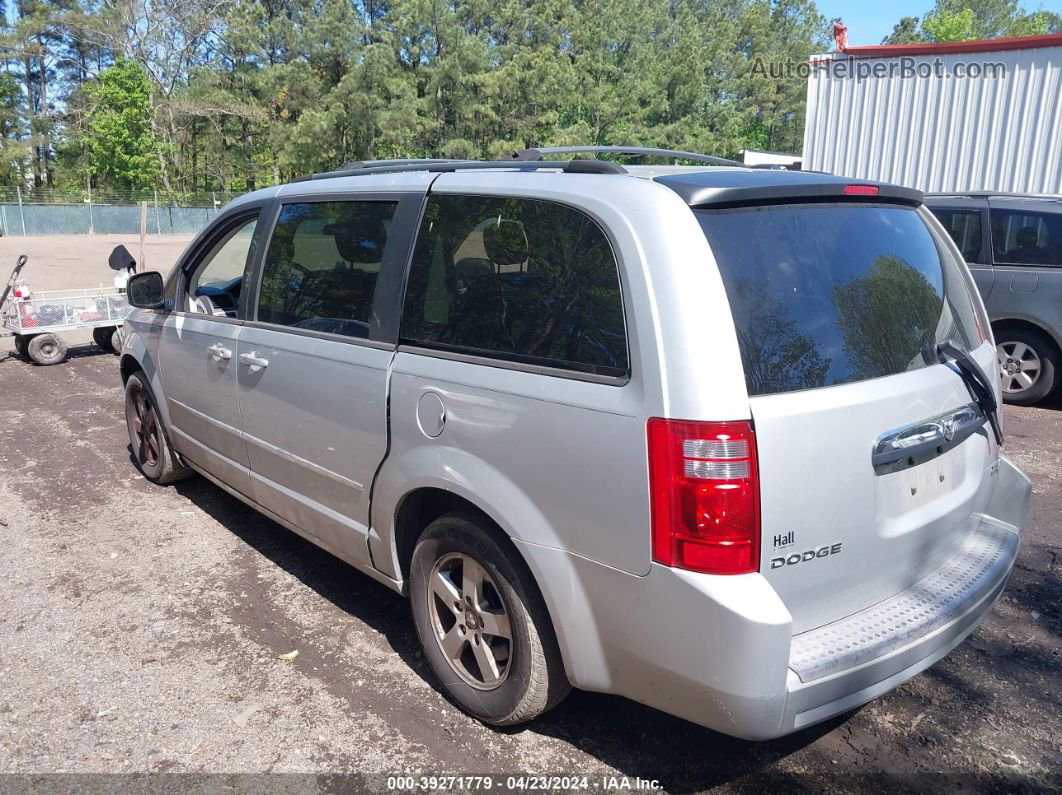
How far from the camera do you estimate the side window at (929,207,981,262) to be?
7566 mm

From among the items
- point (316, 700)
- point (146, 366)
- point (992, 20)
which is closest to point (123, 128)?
point (146, 366)

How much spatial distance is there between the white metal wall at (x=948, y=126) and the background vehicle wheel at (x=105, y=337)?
10891 mm

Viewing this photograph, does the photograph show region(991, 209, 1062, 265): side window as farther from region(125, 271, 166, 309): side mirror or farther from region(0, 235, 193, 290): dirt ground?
region(0, 235, 193, 290): dirt ground

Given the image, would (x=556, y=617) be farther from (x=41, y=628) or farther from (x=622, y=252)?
(x=41, y=628)

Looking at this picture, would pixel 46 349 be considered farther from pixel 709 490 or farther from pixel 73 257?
pixel 73 257

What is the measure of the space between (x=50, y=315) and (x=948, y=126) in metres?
12.7

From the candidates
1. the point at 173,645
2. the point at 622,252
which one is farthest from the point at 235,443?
the point at 622,252

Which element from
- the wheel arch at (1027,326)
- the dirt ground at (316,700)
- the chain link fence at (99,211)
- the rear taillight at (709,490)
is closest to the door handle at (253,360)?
the dirt ground at (316,700)

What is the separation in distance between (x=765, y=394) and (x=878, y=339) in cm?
59

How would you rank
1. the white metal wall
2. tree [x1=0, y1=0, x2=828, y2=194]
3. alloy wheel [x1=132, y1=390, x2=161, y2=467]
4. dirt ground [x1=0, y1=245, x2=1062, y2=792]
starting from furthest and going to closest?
1. tree [x1=0, y1=0, x2=828, y2=194]
2. the white metal wall
3. alloy wheel [x1=132, y1=390, x2=161, y2=467]
4. dirt ground [x1=0, y1=245, x2=1062, y2=792]

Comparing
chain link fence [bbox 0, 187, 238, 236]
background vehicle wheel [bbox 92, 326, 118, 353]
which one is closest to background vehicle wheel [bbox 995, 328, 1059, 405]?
background vehicle wheel [bbox 92, 326, 118, 353]

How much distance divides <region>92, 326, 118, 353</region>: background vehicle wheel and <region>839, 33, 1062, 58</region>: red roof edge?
459 inches

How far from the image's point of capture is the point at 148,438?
5.43m

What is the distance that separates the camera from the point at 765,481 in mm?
2162
